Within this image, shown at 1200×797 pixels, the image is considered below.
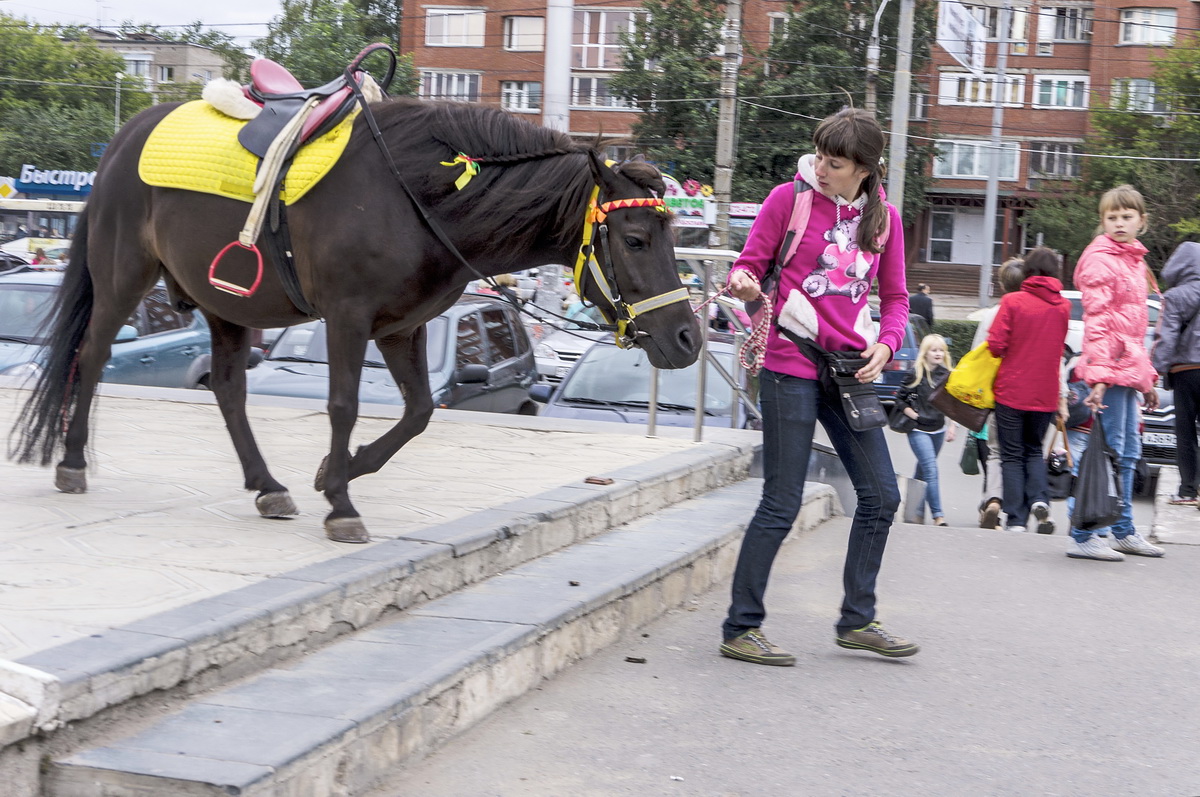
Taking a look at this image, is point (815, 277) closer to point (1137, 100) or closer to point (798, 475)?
point (798, 475)

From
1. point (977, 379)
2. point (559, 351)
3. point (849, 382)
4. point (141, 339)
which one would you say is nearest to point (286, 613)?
point (849, 382)

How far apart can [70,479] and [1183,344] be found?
23.0 feet

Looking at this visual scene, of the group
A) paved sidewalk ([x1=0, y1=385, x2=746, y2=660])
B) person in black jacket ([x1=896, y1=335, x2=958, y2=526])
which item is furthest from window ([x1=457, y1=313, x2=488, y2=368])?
person in black jacket ([x1=896, y1=335, x2=958, y2=526])

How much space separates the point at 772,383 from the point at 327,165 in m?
1.96

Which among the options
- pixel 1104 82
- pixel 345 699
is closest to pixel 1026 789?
pixel 345 699

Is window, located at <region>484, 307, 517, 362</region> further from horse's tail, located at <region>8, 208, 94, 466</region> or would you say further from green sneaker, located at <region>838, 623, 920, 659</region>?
green sneaker, located at <region>838, 623, 920, 659</region>

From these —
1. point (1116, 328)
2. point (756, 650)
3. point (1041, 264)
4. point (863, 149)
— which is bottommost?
point (756, 650)

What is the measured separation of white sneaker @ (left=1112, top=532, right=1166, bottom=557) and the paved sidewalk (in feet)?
8.44

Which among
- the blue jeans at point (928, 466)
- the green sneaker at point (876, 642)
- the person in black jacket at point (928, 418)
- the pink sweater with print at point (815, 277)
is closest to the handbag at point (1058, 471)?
the person in black jacket at point (928, 418)

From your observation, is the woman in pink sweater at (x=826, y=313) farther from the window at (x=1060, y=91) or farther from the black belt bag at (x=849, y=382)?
the window at (x=1060, y=91)

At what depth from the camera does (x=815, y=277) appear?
4.80m

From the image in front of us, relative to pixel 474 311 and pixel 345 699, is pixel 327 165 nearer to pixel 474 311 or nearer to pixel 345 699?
pixel 345 699

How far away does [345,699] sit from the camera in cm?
369

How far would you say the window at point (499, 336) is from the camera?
471 inches
